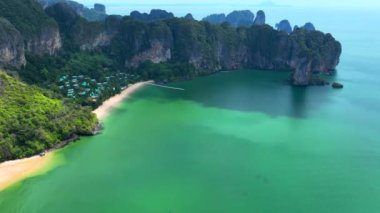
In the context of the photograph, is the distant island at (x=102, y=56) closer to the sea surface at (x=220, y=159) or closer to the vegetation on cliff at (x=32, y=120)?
the vegetation on cliff at (x=32, y=120)

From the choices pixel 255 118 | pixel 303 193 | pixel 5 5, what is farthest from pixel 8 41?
pixel 303 193

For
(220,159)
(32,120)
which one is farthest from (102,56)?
(220,159)

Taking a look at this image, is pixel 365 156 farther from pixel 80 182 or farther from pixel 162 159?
pixel 80 182

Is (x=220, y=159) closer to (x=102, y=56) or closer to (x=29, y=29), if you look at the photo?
(x=29, y=29)

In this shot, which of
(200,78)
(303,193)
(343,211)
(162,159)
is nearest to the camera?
(343,211)

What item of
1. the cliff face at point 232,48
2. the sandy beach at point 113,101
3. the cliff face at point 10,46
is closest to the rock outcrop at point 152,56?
the cliff face at point 232,48
